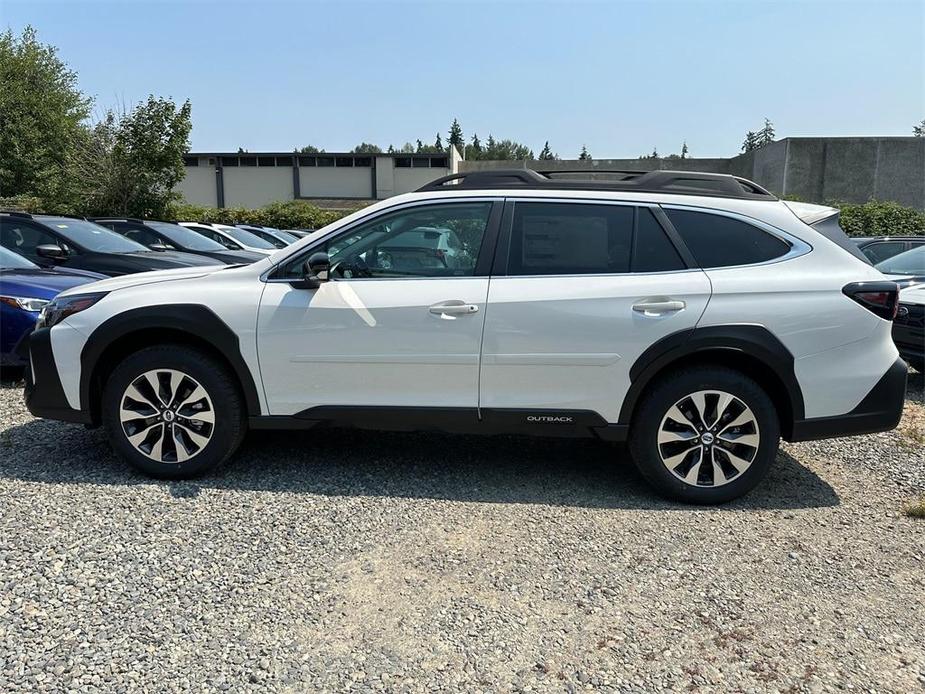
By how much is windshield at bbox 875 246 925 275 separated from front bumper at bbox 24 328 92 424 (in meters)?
8.18

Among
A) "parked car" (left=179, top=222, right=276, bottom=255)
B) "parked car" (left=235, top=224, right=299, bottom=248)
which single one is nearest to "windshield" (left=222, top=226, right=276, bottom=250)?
"parked car" (left=179, top=222, right=276, bottom=255)

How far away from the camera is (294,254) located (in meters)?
4.12

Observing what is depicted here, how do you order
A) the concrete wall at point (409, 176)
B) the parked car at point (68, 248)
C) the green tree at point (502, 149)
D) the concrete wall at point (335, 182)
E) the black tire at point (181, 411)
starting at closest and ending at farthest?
the black tire at point (181, 411)
the parked car at point (68, 248)
the concrete wall at point (409, 176)
the concrete wall at point (335, 182)
the green tree at point (502, 149)

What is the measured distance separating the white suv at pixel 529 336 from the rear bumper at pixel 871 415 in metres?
0.01

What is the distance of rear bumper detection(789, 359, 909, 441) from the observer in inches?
152

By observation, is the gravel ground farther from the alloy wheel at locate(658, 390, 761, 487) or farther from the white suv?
the white suv

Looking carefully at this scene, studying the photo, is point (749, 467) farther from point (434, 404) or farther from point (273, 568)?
point (273, 568)

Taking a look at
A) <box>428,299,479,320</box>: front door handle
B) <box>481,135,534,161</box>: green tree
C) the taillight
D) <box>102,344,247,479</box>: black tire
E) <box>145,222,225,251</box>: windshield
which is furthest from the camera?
<box>481,135,534,161</box>: green tree

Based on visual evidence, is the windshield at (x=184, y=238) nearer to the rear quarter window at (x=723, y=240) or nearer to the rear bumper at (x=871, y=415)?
the rear quarter window at (x=723, y=240)

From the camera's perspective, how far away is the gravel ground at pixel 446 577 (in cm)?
253

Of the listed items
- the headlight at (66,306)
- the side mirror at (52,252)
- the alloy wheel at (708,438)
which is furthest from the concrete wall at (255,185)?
the alloy wheel at (708,438)

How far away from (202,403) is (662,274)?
9.07ft

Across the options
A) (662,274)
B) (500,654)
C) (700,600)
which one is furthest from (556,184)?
(500,654)

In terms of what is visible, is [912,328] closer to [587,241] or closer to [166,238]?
[587,241]
